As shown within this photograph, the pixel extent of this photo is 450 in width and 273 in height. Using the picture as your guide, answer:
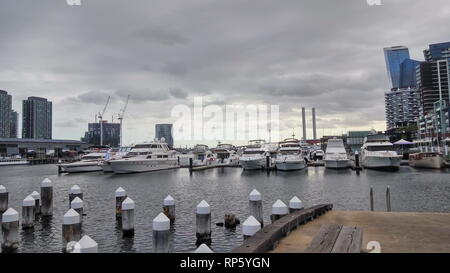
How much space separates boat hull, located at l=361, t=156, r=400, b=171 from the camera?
176 feet

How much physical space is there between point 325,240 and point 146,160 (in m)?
63.2

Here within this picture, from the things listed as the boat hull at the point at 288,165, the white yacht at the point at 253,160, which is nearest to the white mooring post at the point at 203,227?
the boat hull at the point at 288,165

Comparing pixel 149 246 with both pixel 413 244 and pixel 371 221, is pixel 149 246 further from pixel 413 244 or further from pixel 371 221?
pixel 413 244

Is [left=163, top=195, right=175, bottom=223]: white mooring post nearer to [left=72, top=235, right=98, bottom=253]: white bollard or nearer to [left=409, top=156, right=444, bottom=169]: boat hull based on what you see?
[left=72, top=235, right=98, bottom=253]: white bollard

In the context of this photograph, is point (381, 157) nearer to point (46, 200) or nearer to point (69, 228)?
point (46, 200)

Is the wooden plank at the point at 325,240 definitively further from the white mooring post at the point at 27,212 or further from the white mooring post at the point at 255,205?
the white mooring post at the point at 27,212

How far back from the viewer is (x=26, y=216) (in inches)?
716

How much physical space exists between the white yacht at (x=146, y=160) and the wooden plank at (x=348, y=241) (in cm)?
6005

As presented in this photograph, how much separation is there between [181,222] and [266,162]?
1788 inches

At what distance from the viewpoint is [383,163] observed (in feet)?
178

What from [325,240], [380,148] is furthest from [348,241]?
[380,148]

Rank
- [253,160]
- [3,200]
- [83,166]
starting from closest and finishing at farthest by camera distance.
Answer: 1. [3,200]
2. [253,160]
3. [83,166]

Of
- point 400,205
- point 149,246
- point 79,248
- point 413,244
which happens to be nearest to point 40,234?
Answer: point 149,246

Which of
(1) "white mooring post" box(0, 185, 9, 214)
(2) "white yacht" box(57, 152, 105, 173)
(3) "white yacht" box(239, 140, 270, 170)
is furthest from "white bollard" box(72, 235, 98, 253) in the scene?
(2) "white yacht" box(57, 152, 105, 173)
